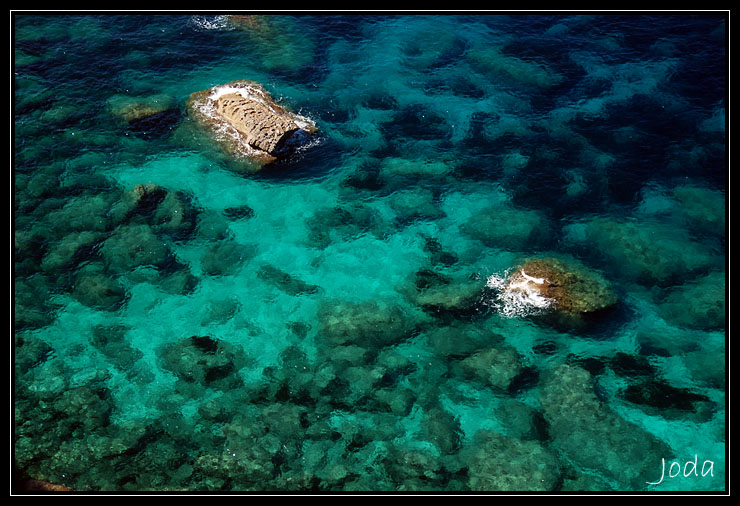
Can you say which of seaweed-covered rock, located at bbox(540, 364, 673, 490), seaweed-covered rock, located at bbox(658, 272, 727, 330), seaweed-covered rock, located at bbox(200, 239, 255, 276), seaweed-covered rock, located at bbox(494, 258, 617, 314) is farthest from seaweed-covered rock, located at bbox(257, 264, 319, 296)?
seaweed-covered rock, located at bbox(658, 272, 727, 330)

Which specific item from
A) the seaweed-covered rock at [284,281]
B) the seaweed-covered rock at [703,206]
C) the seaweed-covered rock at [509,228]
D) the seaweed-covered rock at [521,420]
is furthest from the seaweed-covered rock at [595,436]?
the seaweed-covered rock at [703,206]

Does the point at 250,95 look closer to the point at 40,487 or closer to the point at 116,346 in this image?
the point at 116,346

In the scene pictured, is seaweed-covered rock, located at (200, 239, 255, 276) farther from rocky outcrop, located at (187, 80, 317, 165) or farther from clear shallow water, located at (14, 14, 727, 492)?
rocky outcrop, located at (187, 80, 317, 165)

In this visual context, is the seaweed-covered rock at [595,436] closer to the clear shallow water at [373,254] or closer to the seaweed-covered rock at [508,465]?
the clear shallow water at [373,254]

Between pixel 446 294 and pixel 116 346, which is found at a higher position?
pixel 446 294

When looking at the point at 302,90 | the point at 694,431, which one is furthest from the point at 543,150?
the point at 694,431

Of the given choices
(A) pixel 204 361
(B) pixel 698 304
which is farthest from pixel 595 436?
(A) pixel 204 361

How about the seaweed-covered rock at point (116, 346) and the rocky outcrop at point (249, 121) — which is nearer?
the seaweed-covered rock at point (116, 346)
